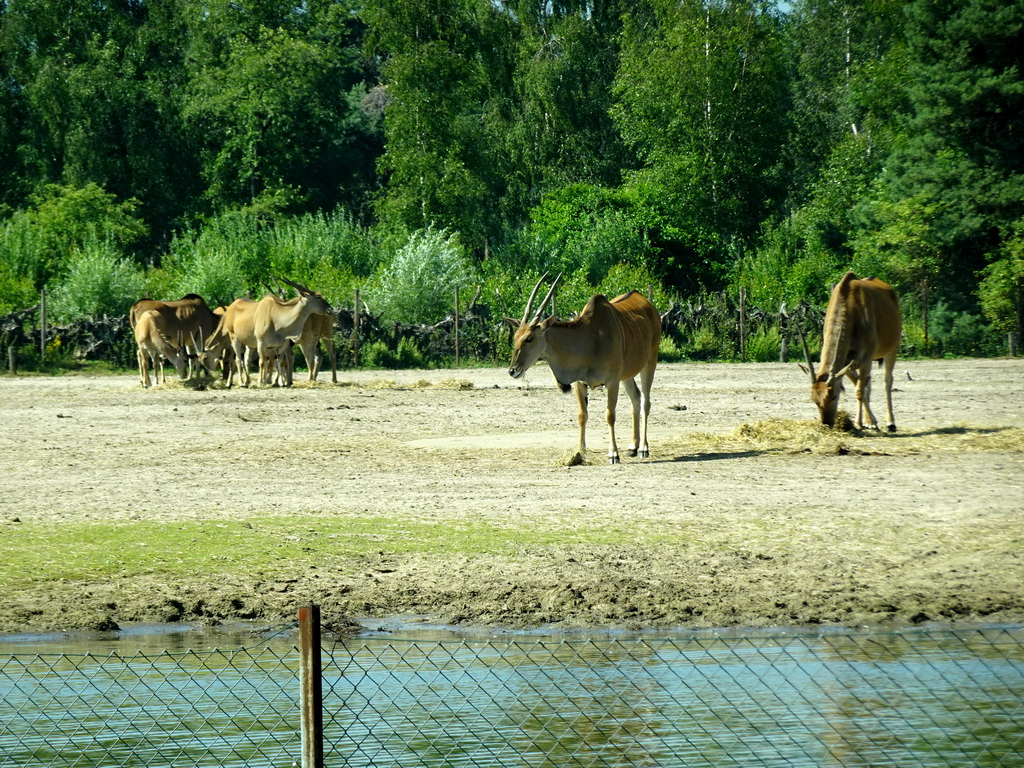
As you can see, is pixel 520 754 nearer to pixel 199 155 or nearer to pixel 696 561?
pixel 696 561

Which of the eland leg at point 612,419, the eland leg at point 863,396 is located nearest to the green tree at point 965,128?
the eland leg at point 863,396

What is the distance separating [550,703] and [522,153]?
5354cm

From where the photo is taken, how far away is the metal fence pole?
4844mm

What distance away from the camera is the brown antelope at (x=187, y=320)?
1181 inches

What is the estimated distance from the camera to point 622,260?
50281 millimetres

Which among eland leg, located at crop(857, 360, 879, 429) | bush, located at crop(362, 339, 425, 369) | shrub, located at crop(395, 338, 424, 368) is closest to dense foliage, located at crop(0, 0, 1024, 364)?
shrub, located at crop(395, 338, 424, 368)

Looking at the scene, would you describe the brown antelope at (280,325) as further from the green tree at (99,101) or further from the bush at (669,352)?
the green tree at (99,101)

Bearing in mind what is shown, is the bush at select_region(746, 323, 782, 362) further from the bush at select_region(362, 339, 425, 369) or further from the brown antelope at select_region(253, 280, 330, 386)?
the brown antelope at select_region(253, 280, 330, 386)

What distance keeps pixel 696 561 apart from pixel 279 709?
3827 mm

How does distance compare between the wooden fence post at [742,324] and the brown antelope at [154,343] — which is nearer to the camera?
the brown antelope at [154,343]

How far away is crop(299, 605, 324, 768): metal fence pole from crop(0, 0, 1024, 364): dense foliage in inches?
1432

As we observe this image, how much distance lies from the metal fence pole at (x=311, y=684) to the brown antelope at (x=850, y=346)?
1273cm

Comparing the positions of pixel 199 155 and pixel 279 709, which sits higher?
pixel 199 155

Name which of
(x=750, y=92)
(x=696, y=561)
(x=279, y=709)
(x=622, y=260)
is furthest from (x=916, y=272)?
(x=279, y=709)
